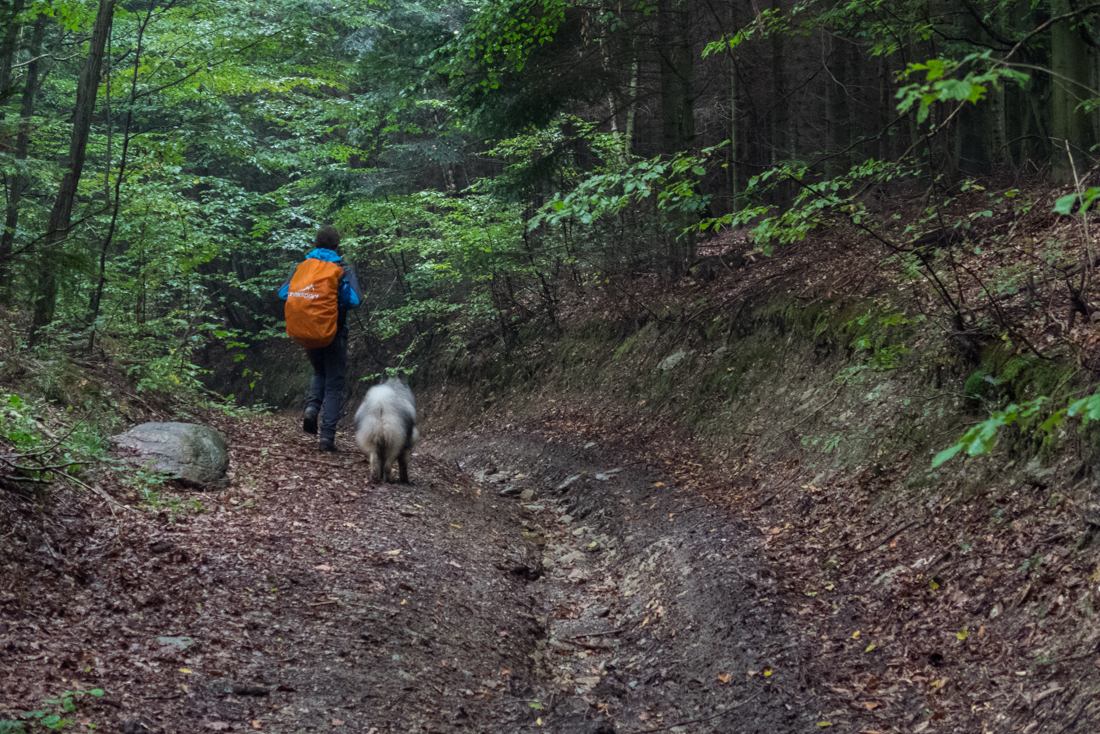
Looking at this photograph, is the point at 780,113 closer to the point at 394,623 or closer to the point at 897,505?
the point at 897,505

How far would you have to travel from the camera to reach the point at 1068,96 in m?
6.96

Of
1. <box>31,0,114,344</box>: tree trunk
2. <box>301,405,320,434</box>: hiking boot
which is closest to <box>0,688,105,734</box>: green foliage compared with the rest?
<box>31,0,114,344</box>: tree trunk

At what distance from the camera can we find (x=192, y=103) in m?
16.8

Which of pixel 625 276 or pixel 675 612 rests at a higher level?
pixel 625 276

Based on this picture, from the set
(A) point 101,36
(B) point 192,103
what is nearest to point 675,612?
(A) point 101,36

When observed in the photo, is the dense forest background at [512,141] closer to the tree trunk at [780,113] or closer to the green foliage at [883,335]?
the tree trunk at [780,113]

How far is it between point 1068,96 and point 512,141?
30.6ft

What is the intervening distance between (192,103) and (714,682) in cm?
1786

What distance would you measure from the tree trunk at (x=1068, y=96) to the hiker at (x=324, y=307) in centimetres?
727

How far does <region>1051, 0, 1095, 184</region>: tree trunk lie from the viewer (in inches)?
262

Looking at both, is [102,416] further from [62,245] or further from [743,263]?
[743,263]

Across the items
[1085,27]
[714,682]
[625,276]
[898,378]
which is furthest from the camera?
[625,276]

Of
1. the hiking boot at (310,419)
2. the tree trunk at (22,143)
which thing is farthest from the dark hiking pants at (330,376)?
the tree trunk at (22,143)

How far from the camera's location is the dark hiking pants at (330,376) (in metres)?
8.07
